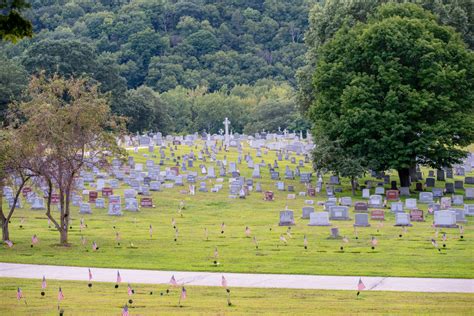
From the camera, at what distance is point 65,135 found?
4181 centimetres

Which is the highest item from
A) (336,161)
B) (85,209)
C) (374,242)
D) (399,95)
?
(399,95)

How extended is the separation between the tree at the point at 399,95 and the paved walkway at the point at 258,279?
31.0 metres

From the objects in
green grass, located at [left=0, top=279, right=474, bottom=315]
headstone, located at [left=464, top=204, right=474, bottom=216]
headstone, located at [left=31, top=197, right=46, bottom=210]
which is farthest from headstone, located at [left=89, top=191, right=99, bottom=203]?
green grass, located at [left=0, top=279, right=474, bottom=315]

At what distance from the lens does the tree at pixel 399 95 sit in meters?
63.3

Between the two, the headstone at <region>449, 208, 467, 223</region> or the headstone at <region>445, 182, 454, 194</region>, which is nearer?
the headstone at <region>449, 208, 467, 223</region>

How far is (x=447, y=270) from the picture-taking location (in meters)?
34.1

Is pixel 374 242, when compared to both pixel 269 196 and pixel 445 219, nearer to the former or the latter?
pixel 445 219

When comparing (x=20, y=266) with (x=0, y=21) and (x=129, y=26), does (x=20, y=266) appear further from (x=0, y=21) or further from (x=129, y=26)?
(x=129, y=26)

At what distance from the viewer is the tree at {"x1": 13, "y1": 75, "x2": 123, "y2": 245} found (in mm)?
41519

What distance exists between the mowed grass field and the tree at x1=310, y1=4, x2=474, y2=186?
25.4 feet

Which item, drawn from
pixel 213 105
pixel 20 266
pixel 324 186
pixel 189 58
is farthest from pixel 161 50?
pixel 20 266

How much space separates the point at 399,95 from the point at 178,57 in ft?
357

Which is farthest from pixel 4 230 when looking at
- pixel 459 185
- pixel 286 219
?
pixel 459 185

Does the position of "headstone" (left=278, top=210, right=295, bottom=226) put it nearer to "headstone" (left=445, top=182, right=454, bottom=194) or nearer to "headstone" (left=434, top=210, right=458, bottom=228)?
"headstone" (left=434, top=210, right=458, bottom=228)
